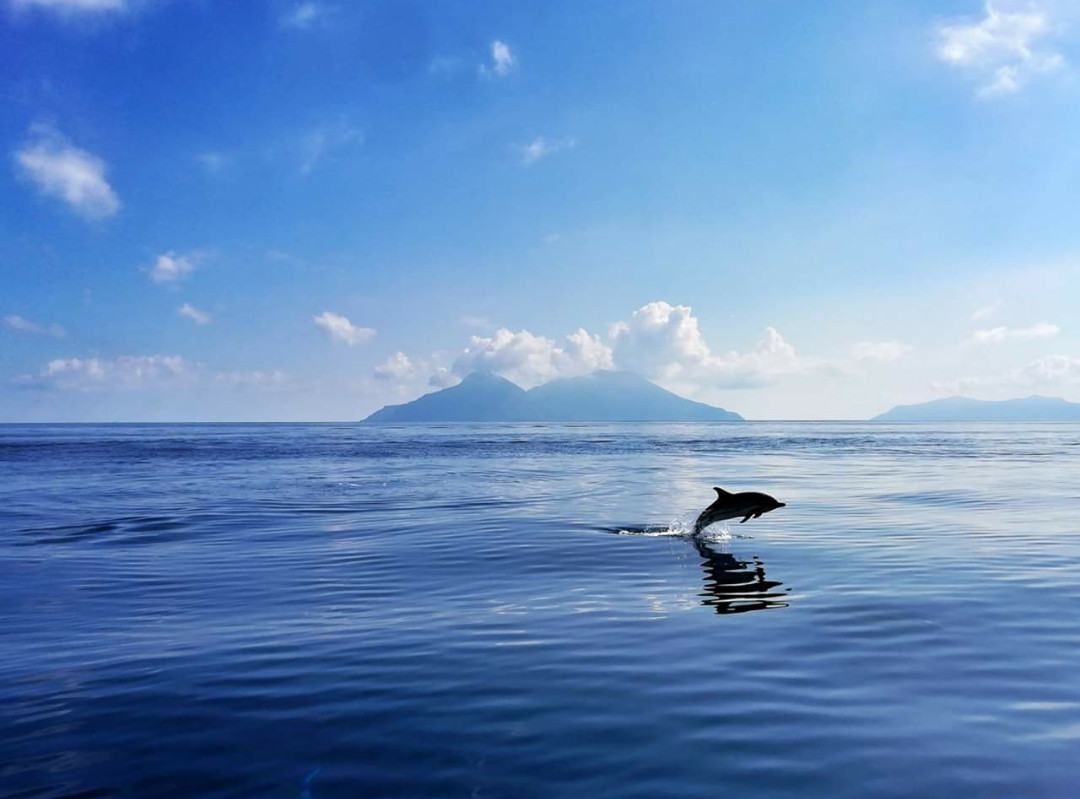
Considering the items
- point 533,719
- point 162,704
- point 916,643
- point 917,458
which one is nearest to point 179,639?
point 162,704

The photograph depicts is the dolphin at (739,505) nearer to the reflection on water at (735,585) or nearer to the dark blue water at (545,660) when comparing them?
the dark blue water at (545,660)

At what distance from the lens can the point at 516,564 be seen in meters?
14.5

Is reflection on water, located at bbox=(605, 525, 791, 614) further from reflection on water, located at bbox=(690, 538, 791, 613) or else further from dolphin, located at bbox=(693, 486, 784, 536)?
dolphin, located at bbox=(693, 486, 784, 536)

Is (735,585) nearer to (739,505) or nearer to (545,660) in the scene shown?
(739,505)

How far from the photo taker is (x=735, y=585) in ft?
39.9

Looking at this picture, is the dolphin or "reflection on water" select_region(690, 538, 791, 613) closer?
"reflection on water" select_region(690, 538, 791, 613)

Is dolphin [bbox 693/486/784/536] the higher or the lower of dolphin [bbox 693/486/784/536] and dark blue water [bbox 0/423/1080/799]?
the higher

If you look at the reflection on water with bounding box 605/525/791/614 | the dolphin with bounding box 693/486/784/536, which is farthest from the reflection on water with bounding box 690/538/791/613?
the dolphin with bounding box 693/486/784/536

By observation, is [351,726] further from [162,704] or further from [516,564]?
[516,564]

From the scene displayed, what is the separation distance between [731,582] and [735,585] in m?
0.27

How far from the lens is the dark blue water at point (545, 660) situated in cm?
554

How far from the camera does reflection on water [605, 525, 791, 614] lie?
1071cm

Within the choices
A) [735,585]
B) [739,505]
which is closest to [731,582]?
[735,585]

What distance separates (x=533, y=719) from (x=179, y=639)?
531 centimetres
